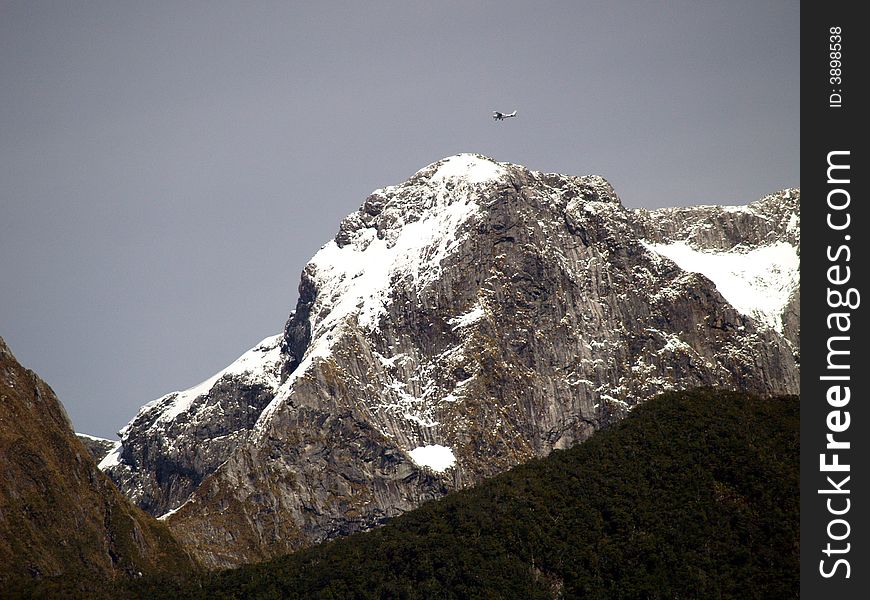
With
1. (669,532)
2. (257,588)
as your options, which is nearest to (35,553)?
(257,588)

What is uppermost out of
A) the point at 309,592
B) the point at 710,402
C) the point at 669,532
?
the point at 710,402

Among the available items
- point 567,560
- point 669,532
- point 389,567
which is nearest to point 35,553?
point 389,567

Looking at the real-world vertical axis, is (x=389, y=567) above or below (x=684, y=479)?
below

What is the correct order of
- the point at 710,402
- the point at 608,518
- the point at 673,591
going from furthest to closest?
the point at 710,402 < the point at 608,518 < the point at 673,591
